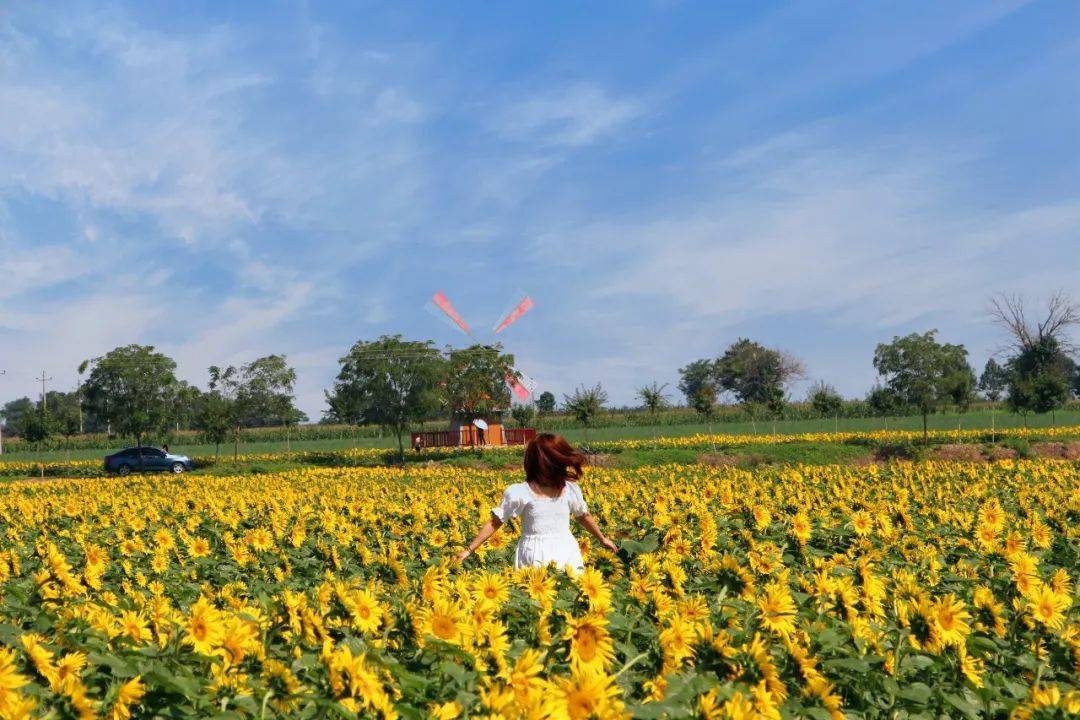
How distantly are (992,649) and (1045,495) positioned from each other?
743 centimetres

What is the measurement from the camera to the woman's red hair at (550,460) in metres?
6.16

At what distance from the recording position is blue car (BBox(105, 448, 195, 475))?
3994 centimetres

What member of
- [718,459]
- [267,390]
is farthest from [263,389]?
[718,459]

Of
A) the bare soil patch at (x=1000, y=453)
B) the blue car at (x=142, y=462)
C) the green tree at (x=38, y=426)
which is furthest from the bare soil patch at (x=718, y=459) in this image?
the green tree at (x=38, y=426)

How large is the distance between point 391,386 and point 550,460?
33.7m

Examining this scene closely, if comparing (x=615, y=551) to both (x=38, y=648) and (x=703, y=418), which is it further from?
(x=703, y=418)

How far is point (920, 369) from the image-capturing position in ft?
143

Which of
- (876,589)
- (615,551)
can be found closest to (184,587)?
(615,551)

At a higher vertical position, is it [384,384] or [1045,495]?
[384,384]

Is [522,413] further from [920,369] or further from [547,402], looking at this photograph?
[547,402]

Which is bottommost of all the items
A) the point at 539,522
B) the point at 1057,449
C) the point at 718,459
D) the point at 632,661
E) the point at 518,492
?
the point at 1057,449

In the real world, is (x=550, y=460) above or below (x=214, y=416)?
below

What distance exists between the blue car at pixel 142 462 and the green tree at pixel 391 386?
750 cm

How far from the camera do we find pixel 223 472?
3541cm
